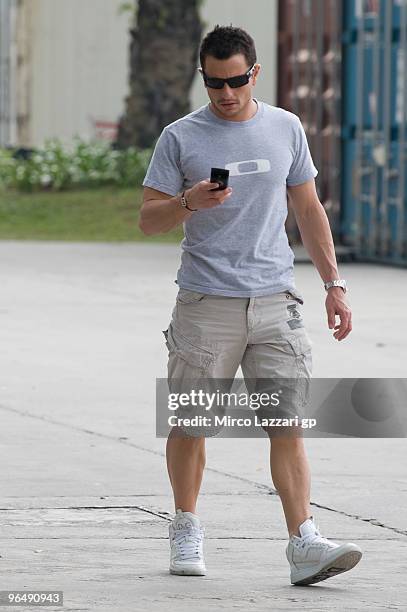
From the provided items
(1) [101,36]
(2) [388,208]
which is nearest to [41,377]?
(2) [388,208]

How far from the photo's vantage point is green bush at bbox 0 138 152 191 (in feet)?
89.1

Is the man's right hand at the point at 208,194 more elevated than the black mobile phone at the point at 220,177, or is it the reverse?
the black mobile phone at the point at 220,177

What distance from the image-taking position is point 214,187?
18.6 feet

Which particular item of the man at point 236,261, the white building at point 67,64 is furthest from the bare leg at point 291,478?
the white building at point 67,64

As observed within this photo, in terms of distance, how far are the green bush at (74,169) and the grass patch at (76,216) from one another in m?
0.30

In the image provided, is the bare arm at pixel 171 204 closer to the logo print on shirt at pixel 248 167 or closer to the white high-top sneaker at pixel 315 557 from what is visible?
the logo print on shirt at pixel 248 167

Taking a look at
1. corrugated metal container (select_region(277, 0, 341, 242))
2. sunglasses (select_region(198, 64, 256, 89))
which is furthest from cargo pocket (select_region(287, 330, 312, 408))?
corrugated metal container (select_region(277, 0, 341, 242))

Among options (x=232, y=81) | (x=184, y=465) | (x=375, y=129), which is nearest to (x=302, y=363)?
(x=184, y=465)

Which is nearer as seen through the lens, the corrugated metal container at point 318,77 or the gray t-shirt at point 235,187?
the gray t-shirt at point 235,187

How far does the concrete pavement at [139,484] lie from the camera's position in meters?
5.89

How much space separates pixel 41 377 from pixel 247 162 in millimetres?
4995

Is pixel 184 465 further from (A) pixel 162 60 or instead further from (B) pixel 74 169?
(B) pixel 74 169

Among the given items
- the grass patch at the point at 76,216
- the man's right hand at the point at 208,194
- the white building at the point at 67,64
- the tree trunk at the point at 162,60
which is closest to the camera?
the man's right hand at the point at 208,194

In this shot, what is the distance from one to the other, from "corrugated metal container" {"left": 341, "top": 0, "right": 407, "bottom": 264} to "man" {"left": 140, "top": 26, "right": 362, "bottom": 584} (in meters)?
13.1
